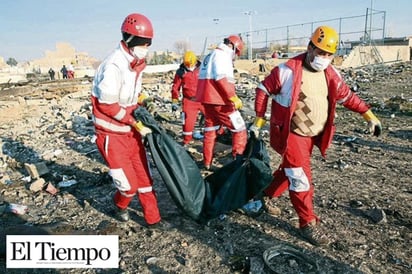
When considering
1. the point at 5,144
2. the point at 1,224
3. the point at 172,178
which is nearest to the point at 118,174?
the point at 172,178

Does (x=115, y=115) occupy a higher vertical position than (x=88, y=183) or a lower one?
higher

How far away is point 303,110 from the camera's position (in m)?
3.31

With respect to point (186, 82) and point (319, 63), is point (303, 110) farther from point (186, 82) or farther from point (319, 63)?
point (186, 82)

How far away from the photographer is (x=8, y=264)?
3068 millimetres

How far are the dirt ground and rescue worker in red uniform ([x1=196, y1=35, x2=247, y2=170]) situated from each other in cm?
102

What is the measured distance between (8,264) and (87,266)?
0.68 metres

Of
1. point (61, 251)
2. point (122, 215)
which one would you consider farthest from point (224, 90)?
point (61, 251)

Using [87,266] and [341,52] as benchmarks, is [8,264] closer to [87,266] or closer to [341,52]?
[87,266]

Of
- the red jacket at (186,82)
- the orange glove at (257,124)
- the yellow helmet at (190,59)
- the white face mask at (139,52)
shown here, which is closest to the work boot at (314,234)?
the orange glove at (257,124)

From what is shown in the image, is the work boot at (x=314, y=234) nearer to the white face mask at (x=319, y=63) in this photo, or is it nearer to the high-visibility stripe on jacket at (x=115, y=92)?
the white face mask at (x=319, y=63)

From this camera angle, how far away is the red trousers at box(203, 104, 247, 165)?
489 cm

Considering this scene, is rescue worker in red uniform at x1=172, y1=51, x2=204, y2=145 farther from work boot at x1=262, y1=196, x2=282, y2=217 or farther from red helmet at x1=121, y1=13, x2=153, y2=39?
red helmet at x1=121, y1=13, x2=153, y2=39

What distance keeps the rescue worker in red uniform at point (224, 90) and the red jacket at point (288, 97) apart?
1.29 m

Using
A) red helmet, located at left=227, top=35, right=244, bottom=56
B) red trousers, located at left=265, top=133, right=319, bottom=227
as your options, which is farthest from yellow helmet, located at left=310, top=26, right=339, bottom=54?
red helmet, located at left=227, top=35, right=244, bottom=56
